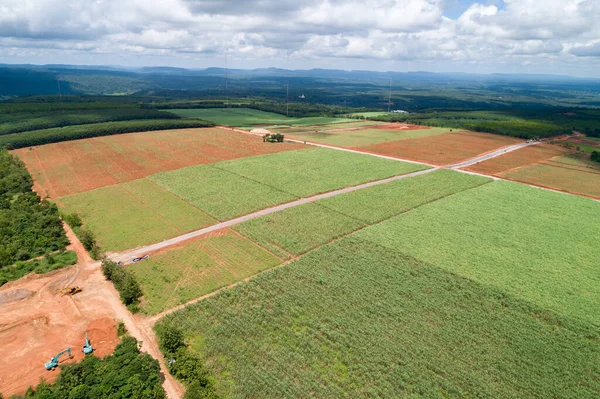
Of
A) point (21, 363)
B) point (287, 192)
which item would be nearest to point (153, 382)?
point (21, 363)

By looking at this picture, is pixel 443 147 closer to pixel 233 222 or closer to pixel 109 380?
pixel 233 222

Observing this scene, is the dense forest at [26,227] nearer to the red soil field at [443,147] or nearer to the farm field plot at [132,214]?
the farm field plot at [132,214]

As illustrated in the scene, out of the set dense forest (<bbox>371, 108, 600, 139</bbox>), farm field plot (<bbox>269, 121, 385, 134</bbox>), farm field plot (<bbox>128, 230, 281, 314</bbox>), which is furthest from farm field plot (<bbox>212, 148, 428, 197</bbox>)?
dense forest (<bbox>371, 108, 600, 139</bbox>)

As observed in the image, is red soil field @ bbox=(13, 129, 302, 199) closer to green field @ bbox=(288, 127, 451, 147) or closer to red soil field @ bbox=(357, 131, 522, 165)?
green field @ bbox=(288, 127, 451, 147)

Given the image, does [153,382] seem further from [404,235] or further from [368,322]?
[404,235]

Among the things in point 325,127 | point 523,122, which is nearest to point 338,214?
point 325,127

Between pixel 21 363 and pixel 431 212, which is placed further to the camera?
pixel 431 212

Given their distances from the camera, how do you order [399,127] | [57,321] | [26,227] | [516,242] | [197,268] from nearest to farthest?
[57,321], [197,268], [516,242], [26,227], [399,127]
